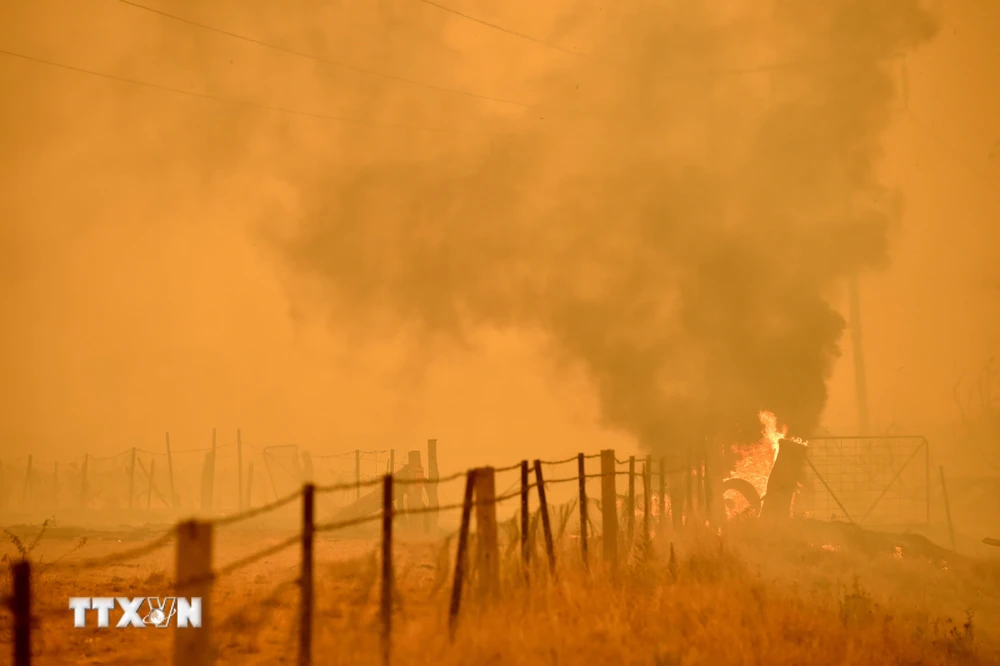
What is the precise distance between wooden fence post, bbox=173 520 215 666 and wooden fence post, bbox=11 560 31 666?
0.63 m

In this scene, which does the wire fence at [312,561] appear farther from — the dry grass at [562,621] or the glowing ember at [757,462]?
the glowing ember at [757,462]

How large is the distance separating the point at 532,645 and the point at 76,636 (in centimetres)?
462

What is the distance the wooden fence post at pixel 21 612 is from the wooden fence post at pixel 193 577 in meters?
0.63

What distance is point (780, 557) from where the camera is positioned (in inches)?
593

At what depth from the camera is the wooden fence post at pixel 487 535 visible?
784cm

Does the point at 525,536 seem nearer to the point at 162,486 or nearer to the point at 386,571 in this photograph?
the point at 386,571

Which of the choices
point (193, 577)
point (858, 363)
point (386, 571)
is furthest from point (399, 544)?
point (858, 363)

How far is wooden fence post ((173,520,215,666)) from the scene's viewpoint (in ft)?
13.0

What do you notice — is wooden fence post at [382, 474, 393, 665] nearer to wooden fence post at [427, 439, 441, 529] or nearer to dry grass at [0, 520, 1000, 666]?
dry grass at [0, 520, 1000, 666]

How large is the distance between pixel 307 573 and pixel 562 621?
9.62 ft

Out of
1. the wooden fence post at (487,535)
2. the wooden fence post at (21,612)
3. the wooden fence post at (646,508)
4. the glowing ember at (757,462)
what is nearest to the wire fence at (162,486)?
the wooden fence post at (646,508)

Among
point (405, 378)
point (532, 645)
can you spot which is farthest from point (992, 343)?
point (532, 645)

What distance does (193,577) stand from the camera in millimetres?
3975

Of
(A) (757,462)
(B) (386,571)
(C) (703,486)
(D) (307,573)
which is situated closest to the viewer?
(D) (307,573)
